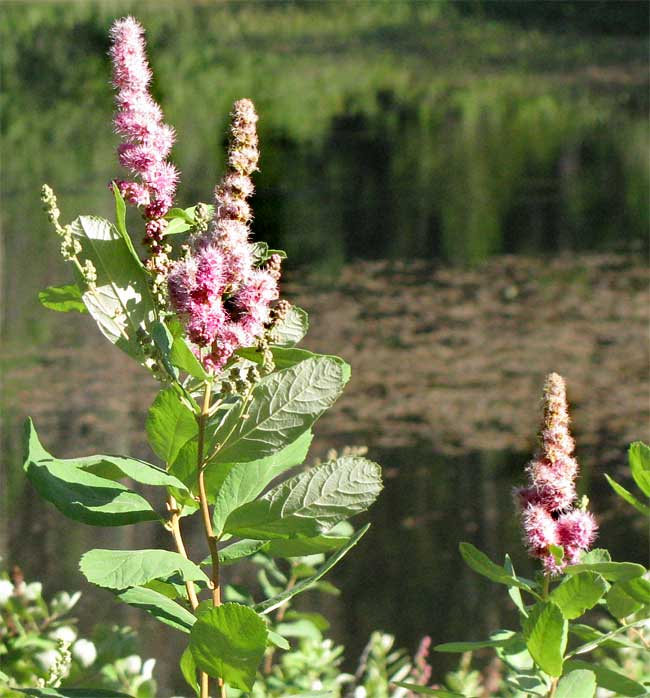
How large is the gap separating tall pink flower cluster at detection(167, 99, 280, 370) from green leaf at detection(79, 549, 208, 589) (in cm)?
18

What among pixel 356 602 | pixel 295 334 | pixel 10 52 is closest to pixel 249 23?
pixel 10 52

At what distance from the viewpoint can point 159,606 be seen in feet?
3.54

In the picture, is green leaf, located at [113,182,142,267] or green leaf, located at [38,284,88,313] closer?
green leaf, located at [113,182,142,267]

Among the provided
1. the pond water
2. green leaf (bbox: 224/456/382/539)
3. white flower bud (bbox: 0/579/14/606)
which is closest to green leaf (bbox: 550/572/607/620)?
green leaf (bbox: 224/456/382/539)

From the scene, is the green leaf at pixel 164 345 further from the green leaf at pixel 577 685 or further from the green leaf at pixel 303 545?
the green leaf at pixel 577 685

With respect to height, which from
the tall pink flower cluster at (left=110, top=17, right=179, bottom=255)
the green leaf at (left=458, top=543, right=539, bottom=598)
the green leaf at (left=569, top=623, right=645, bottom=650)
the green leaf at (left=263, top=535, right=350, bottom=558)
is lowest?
the green leaf at (left=569, top=623, right=645, bottom=650)

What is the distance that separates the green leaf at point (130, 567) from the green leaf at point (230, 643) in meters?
0.05

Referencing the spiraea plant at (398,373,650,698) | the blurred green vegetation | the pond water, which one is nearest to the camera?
the spiraea plant at (398,373,650,698)

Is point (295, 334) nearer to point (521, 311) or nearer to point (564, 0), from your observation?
point (521, 311)

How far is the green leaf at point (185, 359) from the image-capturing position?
1002 millimetres

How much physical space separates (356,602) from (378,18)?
18.9 meters

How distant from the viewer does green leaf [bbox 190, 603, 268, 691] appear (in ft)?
3.36

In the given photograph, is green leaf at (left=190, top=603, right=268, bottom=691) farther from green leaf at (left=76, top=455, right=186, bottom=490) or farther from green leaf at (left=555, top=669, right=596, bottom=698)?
green leaf at (left=555, top=669, right=596, bottom=698)

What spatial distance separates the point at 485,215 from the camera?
1029 cm
